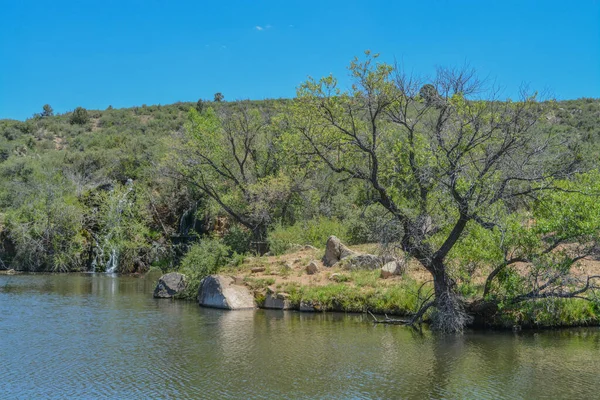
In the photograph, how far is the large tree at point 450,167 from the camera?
17.7 metres

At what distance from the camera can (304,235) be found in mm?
33062

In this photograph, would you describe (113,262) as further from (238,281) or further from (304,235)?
(238,281)

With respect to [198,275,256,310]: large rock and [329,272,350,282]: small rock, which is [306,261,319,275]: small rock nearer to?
[329,272,350,282]: small rock

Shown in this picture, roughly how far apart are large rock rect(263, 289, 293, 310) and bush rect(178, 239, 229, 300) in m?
4.47

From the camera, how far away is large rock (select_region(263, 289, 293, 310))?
24.1 meters

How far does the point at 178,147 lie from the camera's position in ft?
115

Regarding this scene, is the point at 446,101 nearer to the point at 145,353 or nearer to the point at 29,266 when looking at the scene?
the point at 145,353

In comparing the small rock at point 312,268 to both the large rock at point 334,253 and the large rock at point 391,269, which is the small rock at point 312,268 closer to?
the large rock at point 334,253

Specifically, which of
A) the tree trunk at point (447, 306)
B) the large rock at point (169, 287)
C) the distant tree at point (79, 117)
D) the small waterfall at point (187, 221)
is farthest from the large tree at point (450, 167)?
the distant tree at point (79, 117)

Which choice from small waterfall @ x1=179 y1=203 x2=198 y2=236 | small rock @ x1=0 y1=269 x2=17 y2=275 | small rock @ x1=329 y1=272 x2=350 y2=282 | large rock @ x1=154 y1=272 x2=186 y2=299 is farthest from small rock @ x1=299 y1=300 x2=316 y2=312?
small rock @ x1=0 y1=269 x2=17 y2=275

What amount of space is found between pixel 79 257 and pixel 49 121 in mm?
53563

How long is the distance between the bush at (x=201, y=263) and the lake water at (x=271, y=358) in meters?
4.46

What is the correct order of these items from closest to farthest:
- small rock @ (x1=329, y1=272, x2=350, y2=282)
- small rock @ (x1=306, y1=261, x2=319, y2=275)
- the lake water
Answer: the lake water, small rock @ (x1=329, y1=272, x2=350, y2=282), small rock @ (x1=306, y1=261, x2=319, y2=275)

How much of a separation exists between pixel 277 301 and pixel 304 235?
9.07 m
